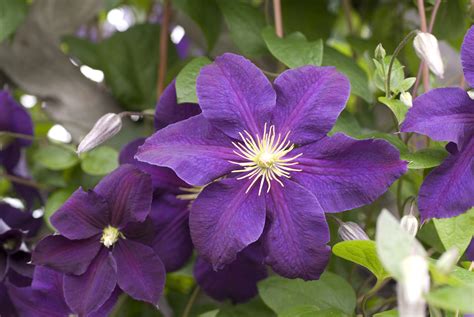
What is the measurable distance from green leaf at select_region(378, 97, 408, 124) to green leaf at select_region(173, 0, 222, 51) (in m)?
0.36

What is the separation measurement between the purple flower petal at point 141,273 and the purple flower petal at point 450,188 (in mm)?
244

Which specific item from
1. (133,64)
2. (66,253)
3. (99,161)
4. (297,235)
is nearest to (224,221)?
(297,235)

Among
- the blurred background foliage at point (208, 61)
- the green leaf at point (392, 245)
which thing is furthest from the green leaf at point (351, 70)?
the green leaf at point (392, 245)

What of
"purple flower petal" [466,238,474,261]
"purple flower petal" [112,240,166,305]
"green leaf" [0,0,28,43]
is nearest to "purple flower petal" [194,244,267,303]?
"purple flower petal" [112,240,166,305]

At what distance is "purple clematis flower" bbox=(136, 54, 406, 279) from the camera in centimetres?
57

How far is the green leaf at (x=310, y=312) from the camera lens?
1.97 ft

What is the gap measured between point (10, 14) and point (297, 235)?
18.5 inches

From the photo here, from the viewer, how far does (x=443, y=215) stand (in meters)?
0.57

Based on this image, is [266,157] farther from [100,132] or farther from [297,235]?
[100,132]

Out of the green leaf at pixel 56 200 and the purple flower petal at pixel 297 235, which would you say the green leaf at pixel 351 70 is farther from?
the green leaf at pixel 56 200

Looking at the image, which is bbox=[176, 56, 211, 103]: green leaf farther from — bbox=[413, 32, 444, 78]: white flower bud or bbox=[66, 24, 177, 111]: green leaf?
bbox=[66, 24, 177, 111]: green leaf

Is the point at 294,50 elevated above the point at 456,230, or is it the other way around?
the point at 294,50

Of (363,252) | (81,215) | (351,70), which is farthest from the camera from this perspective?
(351,70)

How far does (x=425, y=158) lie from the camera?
594 millimetres
